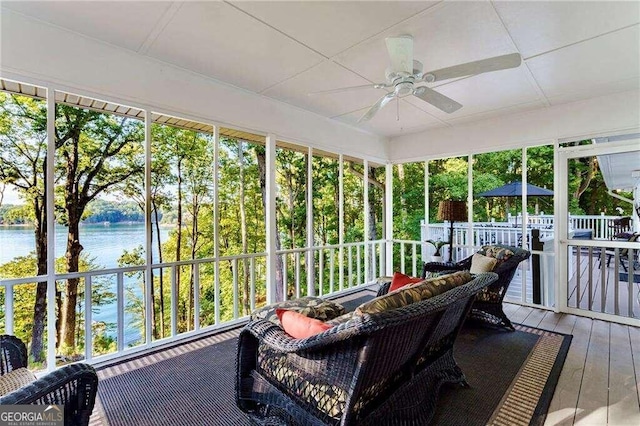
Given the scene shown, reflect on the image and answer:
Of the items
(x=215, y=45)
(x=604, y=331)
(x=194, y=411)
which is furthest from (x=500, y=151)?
(x=194, y=411)

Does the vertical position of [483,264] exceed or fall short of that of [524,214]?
it falls short

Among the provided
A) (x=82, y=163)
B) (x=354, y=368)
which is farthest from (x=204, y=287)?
(x=354, y=368)

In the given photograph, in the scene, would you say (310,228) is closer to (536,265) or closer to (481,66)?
(481,66)

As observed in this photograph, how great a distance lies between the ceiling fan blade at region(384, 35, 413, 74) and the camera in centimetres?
213

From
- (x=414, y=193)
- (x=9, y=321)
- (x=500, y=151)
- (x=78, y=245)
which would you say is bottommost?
(x=9, y=321)

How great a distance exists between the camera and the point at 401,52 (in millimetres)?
2244

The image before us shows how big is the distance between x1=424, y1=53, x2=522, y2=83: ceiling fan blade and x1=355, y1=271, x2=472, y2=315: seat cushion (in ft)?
4.88

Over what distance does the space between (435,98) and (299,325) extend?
230 centimetres

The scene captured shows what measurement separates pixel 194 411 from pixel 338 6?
2888mm

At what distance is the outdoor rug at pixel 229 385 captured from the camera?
6.33ft

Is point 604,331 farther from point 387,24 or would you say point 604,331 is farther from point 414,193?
point 387,24

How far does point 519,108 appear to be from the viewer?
13.2ft

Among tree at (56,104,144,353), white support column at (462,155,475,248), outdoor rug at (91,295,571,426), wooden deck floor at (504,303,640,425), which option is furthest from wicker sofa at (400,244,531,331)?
tree at (56,104,144,353)

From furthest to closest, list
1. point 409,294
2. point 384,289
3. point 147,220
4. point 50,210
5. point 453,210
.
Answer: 1. point 453,210
2. point 147,220
3. point 384,289
4. point 50,210
5. point 409,294
